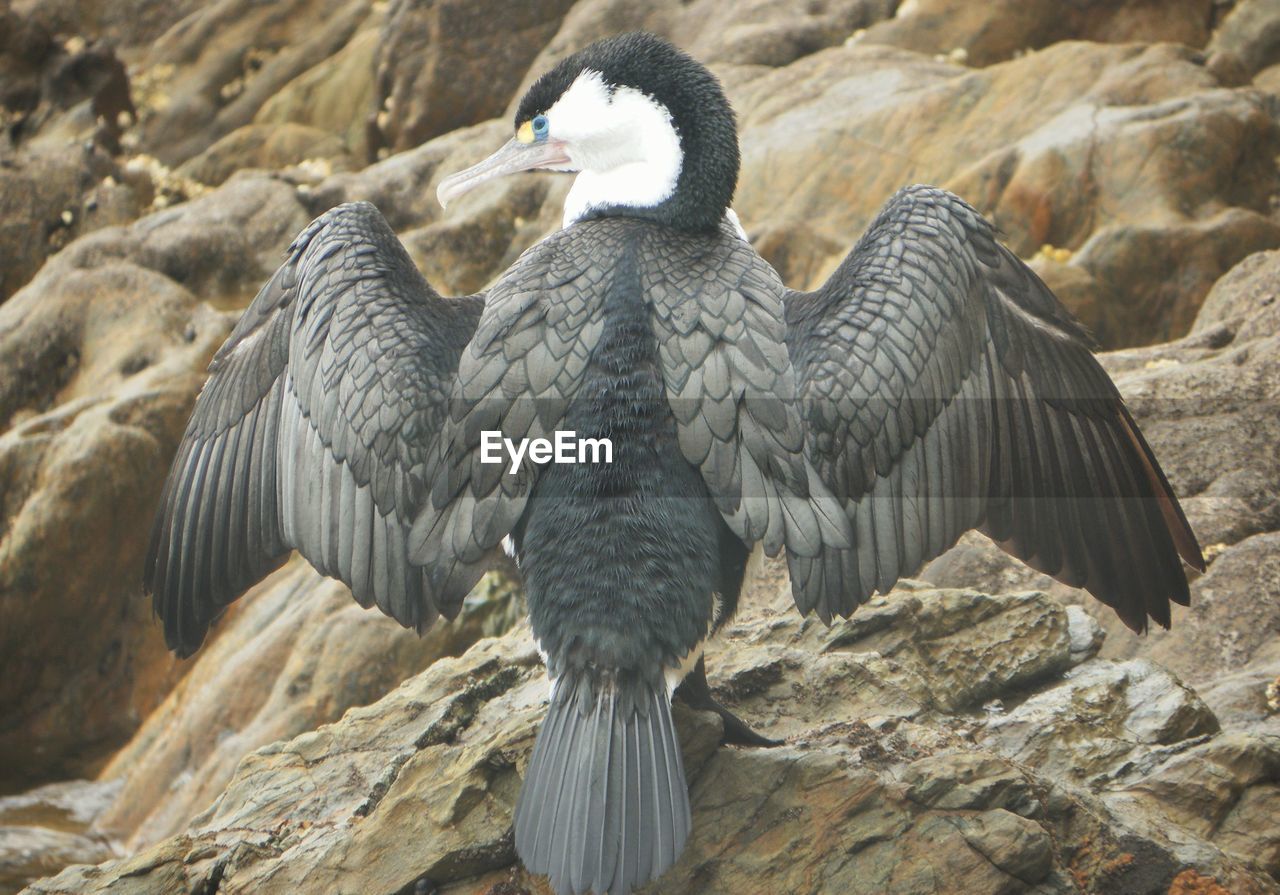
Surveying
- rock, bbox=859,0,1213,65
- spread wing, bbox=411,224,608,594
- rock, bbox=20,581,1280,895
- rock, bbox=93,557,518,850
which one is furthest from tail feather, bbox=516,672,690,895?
rock, bbox=859,0,1213,65

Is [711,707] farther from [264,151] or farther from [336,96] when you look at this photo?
[336,96]

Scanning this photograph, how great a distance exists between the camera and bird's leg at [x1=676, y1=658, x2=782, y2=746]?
376 centimetres

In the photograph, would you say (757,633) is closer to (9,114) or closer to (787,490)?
(787,490)

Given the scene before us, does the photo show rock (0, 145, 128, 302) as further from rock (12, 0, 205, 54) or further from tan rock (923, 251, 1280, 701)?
tan rock (923, 251, 1280, 701)

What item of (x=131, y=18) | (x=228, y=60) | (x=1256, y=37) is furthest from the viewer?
(x=131, y=18)

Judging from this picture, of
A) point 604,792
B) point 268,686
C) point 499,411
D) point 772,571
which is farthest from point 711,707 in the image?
point 268,686

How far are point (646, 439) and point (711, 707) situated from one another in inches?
34.9

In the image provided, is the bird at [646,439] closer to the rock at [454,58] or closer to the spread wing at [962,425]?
the spread wing at [962,425]

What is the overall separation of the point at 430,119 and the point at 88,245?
4617 mm

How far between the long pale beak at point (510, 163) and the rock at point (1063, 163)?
4.57m

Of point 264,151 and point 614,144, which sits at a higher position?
point 614,144

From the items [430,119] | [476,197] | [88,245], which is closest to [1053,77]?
[476,197]

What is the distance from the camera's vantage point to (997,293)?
3.85 m

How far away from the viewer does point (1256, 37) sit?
11.7 meters
